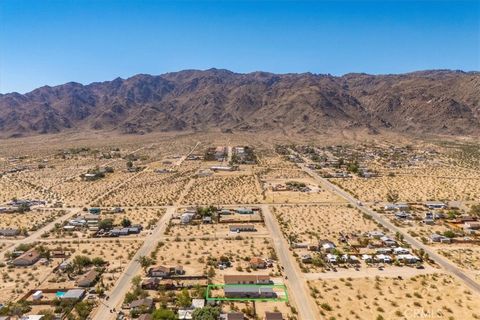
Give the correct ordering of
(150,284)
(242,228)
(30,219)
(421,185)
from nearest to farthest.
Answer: (150,284) < (242,228) < (30,219) < (421,185)

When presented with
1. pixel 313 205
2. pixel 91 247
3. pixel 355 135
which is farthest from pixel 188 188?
pixel 355 135

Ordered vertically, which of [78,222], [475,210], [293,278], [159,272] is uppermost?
[475,210]

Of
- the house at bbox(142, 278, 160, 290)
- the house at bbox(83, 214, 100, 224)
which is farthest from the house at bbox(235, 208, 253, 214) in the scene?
the house at bbox(142, 278, 160, 290)

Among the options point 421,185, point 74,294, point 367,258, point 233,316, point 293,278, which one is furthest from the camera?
point 421,185

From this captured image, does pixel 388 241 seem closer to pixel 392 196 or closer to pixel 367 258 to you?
pixel 367 258

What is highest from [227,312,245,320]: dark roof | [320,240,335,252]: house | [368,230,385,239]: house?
[320,240,335,252]: house

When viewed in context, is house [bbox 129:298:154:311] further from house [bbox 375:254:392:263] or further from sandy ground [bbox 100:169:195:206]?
sandy ground [bbox 100:169:195:206]

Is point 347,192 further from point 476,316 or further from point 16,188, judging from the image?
point 16,188

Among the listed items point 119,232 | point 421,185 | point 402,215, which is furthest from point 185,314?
point 421,185
